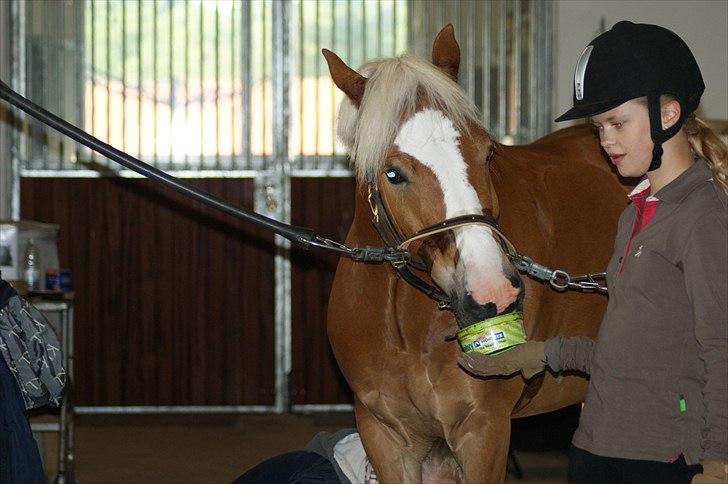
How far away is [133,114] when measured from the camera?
5.02 meters

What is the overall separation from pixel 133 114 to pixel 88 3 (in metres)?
0.60

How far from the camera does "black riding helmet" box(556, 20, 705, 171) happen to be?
4.75ft

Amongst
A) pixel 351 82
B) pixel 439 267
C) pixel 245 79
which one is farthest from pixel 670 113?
pixel 245 79

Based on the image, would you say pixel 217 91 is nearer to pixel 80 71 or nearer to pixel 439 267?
pixel 80 71

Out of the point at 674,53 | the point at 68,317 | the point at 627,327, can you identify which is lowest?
the point at 68,317

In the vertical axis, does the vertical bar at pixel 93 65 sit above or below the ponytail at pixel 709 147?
above

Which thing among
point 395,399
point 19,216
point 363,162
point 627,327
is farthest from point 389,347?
point 19,216

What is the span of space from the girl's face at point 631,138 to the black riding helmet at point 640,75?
0.4 inches

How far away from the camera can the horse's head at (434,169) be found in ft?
5.91

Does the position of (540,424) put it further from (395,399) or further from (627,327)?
(627,327)

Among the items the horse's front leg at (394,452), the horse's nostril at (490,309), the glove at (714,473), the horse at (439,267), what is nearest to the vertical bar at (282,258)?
the horse at (439,267)

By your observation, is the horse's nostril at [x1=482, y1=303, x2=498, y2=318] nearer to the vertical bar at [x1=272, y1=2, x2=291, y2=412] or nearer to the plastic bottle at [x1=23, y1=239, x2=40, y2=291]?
the plastic bottle at [x1=23, y1=239, x2=40, y2=291]

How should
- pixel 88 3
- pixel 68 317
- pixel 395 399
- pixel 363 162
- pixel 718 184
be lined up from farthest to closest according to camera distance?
1. pixel 88 3
2. pixel 68 317
3. pixel 395 399
4. pixel 363 162
5. pixel 718 184

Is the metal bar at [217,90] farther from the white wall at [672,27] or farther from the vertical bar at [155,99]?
the white wall at [672,27]
